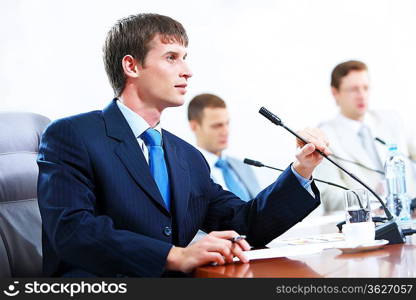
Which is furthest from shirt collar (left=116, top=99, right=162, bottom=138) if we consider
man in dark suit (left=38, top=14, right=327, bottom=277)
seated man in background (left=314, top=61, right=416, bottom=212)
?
seated man in background (left=314, top=61, right=416, bottom=212)

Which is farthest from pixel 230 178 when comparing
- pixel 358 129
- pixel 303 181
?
pixel 303 181

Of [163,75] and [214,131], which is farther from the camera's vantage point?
[214,131]

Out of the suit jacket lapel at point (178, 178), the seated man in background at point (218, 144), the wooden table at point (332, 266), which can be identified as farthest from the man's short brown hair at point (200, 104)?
the wooden table at point (332, 266)

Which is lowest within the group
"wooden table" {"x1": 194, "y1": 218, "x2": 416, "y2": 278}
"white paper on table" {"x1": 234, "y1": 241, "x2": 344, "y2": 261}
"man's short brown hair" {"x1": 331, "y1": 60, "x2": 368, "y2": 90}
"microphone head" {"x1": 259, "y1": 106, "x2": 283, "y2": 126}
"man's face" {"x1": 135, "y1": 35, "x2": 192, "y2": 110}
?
"wooden table" {"x1": 194, "y1": 218, "x2": 416, "y2": 278}

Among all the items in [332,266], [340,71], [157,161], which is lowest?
[332,266]

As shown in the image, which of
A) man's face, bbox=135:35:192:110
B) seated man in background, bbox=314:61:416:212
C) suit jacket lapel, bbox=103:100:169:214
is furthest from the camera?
seated man in background, bbox=314:61:416:212

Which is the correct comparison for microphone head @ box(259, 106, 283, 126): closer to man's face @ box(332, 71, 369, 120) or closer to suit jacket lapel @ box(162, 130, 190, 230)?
suit jacket lapel @ box(162, 130, 190, 230)

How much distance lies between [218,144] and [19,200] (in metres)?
2.49

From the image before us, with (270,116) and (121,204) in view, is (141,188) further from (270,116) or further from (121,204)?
(270,116)

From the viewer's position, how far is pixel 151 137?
5.71 ft

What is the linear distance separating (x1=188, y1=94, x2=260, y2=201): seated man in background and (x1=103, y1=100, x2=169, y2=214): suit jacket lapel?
239 centimetres

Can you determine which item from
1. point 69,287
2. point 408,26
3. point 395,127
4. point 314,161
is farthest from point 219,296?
point 408,26

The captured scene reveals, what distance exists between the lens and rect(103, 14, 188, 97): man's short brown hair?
5.99 ft

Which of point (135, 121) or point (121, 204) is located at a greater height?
point (135, 121)
